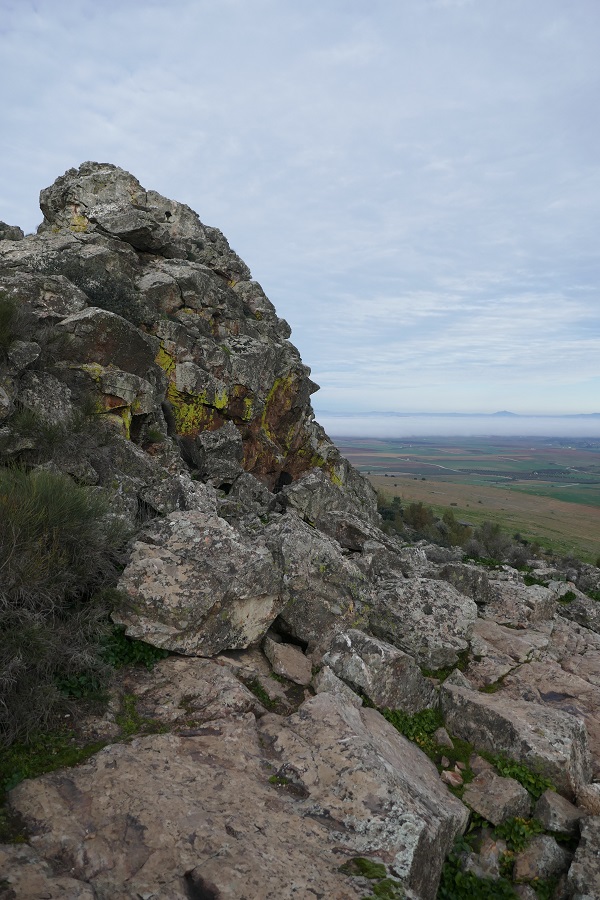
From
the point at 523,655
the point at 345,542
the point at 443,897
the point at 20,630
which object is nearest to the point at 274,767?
the point at 443,897

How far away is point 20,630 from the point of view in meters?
6.47

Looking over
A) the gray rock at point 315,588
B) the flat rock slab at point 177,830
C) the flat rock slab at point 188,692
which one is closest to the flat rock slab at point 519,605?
the gray rock at point 315,588

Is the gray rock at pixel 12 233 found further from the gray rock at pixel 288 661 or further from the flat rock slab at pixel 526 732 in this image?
the flat rock slab at pixel 526 732

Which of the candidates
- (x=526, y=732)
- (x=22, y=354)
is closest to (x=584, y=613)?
(x=526, y=732)

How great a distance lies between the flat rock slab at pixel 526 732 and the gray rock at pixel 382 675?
1.90 feet

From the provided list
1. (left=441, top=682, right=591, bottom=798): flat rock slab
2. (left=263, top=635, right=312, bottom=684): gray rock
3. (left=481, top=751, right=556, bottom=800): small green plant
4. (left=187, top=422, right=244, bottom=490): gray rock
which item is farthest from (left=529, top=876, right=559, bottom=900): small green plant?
(left=187, top=422, right=244, bottom=490): gray rock

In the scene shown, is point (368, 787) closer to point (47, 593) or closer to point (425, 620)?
point (47, 593)

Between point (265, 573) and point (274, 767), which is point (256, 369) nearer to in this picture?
point (265, 573)

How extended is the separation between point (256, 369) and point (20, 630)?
22753 millimetres

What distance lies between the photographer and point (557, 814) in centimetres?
696

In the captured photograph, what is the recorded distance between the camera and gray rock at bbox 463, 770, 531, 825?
23.0 ft

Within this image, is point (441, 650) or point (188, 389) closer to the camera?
point (441, 650)

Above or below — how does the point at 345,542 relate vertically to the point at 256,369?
below

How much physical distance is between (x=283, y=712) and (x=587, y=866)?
484 cm
